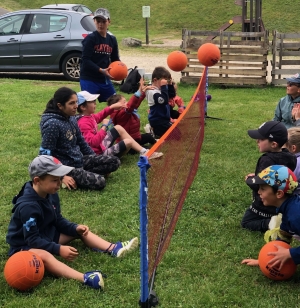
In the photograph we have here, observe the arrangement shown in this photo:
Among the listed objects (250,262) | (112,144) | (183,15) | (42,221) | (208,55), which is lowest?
(250,262)

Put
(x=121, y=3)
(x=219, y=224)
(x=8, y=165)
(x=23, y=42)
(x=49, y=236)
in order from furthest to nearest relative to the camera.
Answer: (x=121, y=3) → (x=23, y=42) → (x=8, y=165) → (x=219, y=224) → (x=49, y=236)

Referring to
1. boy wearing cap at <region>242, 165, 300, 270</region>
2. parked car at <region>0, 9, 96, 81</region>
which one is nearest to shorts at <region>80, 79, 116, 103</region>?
boy wearing cap at <region>242, 165, 300, 270</region>

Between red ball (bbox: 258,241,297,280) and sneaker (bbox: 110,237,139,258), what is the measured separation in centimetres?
114

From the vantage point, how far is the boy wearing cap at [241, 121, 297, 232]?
14.1 ft

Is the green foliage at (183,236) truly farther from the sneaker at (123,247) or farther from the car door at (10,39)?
the car door at (10,39)

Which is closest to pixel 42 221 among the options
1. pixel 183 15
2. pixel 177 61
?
pixel 177 61

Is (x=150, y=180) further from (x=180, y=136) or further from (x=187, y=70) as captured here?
(x=187, y=70)

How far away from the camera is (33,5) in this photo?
41.3 m

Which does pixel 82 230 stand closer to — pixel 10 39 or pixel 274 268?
pixel 274 268

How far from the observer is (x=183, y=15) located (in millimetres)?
37344

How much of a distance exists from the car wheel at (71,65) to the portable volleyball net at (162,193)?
7640 millimetres

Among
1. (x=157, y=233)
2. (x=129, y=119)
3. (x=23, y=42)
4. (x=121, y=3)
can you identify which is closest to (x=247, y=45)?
(x=23, y=42)

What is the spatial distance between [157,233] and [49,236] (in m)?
0.97

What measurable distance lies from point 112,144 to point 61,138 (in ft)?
5.15
